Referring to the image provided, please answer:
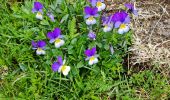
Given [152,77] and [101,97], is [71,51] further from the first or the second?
[152,77]

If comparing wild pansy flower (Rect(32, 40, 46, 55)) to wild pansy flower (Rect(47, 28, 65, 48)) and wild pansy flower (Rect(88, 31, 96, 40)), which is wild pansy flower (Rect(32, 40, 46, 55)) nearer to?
wild pansy flower (Rect(47, 28, 65, 48))

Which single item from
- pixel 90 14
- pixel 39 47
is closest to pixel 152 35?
pixel 90 14

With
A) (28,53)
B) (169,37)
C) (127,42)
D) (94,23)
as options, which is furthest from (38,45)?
(169,37)

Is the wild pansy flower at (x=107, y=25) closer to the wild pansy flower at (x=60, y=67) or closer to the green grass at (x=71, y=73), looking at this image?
the green grass at (x=71, y=73)

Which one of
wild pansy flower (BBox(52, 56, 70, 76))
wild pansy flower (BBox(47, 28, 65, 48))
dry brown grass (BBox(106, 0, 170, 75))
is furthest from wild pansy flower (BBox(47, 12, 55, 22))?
dry brown grass (BBox(106, 0, 170, 75))

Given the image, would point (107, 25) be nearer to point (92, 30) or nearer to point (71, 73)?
point (92, 30)

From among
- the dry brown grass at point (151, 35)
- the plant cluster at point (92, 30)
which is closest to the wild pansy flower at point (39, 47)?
the plant cluster at point (92, 30)
